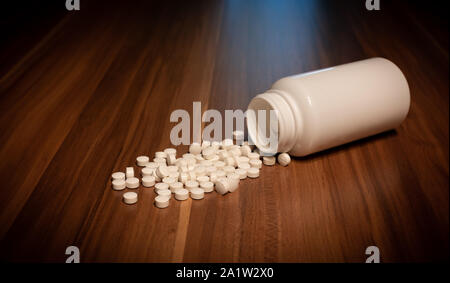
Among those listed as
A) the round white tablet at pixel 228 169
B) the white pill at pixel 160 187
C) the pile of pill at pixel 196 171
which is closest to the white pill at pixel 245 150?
the pile of pill at pixel 196 171

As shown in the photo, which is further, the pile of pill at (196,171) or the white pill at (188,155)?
the white pill at (188,155)

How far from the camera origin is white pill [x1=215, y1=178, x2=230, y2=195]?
148 centimetres

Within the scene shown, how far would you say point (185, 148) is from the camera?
178 centimetres

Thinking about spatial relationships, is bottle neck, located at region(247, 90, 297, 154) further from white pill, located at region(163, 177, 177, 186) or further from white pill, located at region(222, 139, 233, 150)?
white pill, located at region(163, 177, 177, 186)

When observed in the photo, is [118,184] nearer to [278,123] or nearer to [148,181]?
[148,181]

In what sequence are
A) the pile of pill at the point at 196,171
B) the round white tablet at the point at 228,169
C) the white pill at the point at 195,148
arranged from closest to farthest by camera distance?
1. the pile of pill at the point at 196,171
2. the round white tablet at the point at 228,169
3. the white pill at the point at 195,148

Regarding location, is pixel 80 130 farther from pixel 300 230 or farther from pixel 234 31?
pixel 234 31

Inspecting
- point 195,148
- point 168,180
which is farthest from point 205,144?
point 168,180

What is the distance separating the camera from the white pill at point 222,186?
1479 millimetres

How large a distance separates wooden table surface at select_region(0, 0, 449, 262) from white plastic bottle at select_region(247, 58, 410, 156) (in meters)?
0.10

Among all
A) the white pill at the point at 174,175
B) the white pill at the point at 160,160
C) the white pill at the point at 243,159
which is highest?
the white pill at the point at 243,159

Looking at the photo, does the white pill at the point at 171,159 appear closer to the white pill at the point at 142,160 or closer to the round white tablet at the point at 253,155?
the white pill at the point at 142,160

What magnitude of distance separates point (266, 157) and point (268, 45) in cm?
127

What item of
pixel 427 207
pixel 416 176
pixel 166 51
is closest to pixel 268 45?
pixel 166 51
